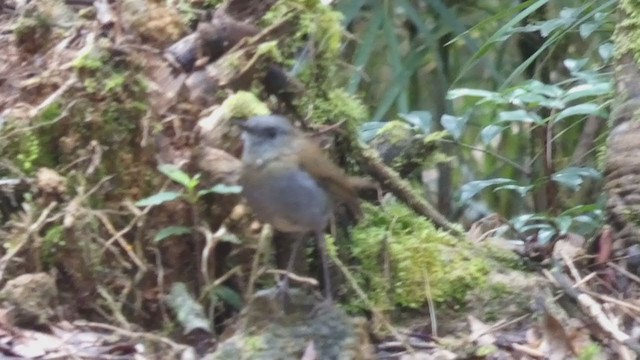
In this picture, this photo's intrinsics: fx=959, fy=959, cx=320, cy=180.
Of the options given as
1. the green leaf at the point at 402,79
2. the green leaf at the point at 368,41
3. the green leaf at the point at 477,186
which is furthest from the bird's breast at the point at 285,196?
the green leaf at the point at 402,79

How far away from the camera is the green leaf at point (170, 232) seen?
5.09 feet

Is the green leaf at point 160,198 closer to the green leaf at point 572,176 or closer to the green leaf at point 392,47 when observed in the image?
the green leaf at point 572,176

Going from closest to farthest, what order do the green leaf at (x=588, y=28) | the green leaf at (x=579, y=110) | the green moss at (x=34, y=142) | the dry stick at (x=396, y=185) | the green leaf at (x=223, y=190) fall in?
the green leaf at (x=223, y=190) < the green moss at (x=34, y=142) < the dry stick at (x=396, y=185) < the green leaf at (x=579, y=110) < the green leaf at (x=588, y=28)

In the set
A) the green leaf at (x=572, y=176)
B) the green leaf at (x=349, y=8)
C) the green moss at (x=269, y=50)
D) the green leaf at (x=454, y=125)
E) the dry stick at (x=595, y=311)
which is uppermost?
the green moss at (x=269, y=50)

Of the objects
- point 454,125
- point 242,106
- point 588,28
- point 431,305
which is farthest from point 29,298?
point 588,28

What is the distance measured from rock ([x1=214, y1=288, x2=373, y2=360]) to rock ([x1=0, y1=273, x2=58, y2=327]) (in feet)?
1.03

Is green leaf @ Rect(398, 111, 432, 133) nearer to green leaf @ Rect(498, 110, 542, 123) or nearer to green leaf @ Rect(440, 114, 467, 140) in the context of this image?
green leaf @ Rect(440, 114, 467, 140)

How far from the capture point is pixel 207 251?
156 cm

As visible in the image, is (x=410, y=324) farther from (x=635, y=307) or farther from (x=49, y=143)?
(x=49, y=143)

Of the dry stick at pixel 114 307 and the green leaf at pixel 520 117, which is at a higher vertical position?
the green leaf at pixel 520 117

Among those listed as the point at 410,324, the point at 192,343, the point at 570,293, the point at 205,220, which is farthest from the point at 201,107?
the point at 570,293

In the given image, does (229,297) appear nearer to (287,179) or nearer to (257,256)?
(257,256)

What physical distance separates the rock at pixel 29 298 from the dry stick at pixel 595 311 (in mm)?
854

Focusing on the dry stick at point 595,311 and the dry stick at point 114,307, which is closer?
the dry stick at point 595,311
